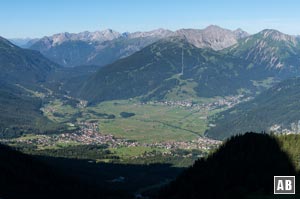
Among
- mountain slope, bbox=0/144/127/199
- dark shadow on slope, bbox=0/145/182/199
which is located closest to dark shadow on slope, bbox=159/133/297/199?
dark shadow on slope, bbox=0/145/182/199

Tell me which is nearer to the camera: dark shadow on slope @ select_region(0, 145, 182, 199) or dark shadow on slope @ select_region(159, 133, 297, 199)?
dark shadow on slope @ select_region(159, 133, 297, 199)

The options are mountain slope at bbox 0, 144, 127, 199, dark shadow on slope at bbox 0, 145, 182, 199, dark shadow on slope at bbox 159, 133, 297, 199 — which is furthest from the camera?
dark shadow on slope at bbox 0, 145, 182, 199

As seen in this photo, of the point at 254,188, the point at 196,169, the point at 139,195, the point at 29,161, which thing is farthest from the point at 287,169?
the point at 29,161

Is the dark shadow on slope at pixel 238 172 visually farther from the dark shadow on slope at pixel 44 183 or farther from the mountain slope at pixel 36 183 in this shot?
the mountain slope at pixel 36 183

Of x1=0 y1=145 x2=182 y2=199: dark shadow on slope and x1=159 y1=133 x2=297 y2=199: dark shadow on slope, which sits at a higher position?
x1=159 y1=133 x2=297 y2=199: dark shadow on slope

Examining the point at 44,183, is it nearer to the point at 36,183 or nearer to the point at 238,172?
the point at 36,183

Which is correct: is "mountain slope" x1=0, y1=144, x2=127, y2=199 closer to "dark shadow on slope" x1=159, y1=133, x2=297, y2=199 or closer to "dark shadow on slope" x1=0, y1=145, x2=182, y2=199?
"dark shadow on slope" x1=0, y1=145, x2=182, y2=199

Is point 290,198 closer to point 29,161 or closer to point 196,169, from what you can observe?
point 196,169

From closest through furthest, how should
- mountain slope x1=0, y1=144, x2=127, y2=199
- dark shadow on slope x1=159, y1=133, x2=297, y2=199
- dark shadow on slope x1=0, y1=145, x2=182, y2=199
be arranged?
dark shadow on slope x1=159, y1=133, x2=297, y2=199
mountain slope x1=0, y1=144, x2=127, y2=199
dark shadow on slope x1=0, y1=145, x2=182, y2=199

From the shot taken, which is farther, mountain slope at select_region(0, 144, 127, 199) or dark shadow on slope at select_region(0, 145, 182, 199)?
dark shadow on slope at select_region(0, 145, 182, 199)

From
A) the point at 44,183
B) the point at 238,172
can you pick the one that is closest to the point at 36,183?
the point at 44,183

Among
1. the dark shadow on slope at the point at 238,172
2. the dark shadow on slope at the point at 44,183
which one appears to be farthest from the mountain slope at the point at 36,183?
the dark shadow on slope at the point at 238,172
